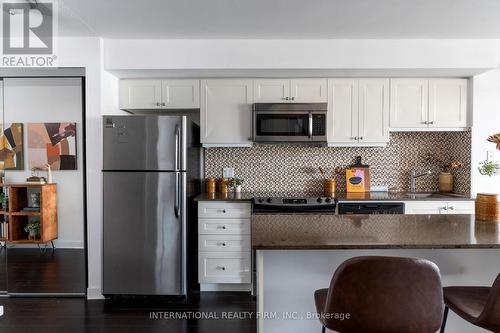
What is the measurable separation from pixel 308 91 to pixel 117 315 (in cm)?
274

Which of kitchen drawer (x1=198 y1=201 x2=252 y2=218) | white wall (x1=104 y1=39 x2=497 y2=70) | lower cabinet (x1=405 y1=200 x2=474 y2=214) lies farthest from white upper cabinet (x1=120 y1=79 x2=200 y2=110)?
lower cabinet (x1=405 y1=200 x2=474 y2=214)

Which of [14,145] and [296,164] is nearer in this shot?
[296,164]

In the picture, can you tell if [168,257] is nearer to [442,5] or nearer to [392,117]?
[392,117]

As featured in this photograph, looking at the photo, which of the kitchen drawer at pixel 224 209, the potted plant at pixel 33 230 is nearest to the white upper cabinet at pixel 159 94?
the kitchen drawer at pixel 224 209

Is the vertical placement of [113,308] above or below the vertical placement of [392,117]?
below

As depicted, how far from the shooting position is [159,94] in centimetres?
310

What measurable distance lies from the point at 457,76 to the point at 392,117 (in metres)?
0.78

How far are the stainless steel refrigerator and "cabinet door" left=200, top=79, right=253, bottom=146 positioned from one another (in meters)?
0.47

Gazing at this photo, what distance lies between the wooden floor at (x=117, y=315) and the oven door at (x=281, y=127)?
159 centimetres

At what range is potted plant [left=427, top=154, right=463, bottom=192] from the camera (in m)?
3.25

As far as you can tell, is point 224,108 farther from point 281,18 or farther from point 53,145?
point 53,145

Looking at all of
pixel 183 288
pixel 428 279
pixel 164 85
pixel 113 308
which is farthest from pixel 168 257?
pixel 428 279

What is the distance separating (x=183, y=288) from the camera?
8.68 ft

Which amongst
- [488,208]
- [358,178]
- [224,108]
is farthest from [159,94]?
[488,208]
